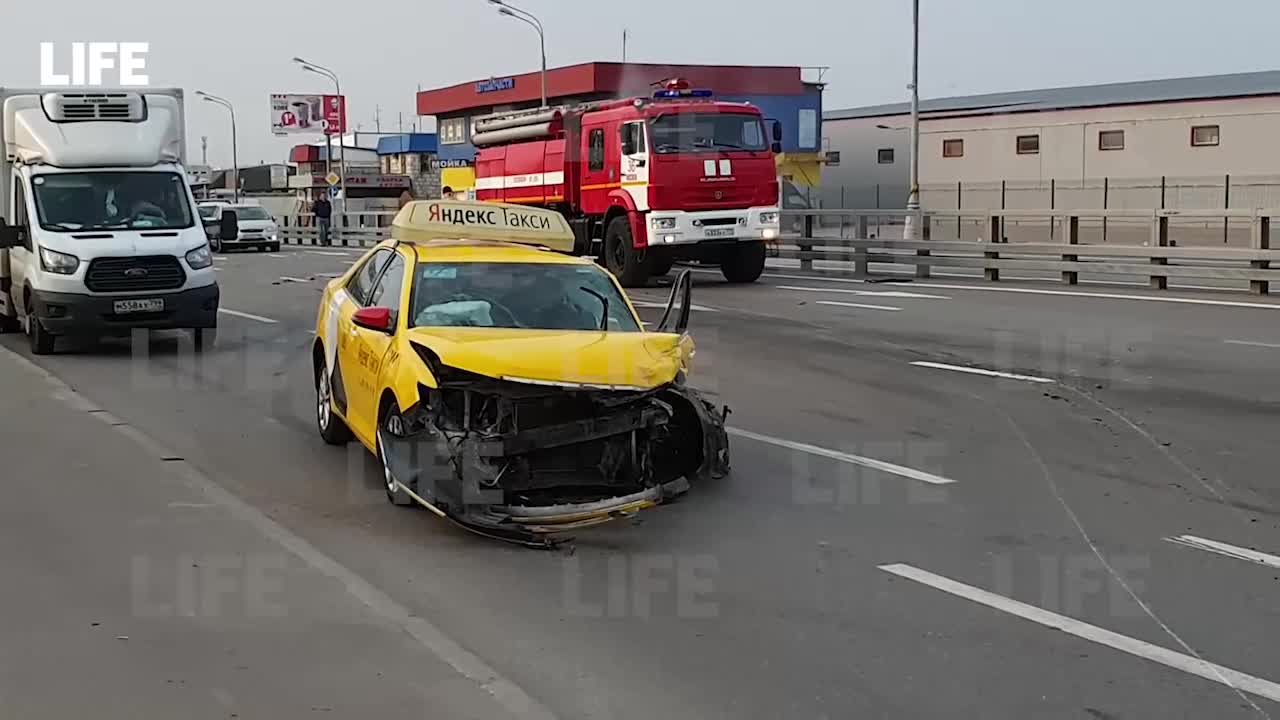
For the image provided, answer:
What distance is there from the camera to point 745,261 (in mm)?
25281

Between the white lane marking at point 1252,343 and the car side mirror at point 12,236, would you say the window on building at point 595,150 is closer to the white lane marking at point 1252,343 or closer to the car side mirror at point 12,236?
the car side mirror at point 12,236

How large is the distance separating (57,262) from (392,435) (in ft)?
28.8

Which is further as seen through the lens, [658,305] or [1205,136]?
[1205,136]

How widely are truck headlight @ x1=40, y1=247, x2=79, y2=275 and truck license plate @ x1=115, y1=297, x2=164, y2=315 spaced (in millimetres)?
577

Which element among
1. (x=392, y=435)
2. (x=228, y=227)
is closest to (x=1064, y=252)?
(x=228, y=227)

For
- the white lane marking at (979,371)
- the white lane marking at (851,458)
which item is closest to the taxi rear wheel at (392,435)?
the white lane marking at (851,458)

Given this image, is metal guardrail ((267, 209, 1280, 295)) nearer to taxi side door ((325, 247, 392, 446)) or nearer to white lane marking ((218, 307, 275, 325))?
white lane marking ((218, 307, 275, 325))

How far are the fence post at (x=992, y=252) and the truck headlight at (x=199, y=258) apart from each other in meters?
14.3

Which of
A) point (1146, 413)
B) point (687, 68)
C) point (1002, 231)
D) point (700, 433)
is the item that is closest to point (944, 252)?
point (1002, 231)

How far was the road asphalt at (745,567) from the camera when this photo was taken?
537 centimetres

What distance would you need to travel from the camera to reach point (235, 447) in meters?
10.3

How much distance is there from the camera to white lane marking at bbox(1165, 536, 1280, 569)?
7.06 m

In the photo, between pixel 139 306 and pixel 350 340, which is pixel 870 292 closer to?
pixel 139 306

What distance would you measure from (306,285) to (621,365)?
20.3 m
